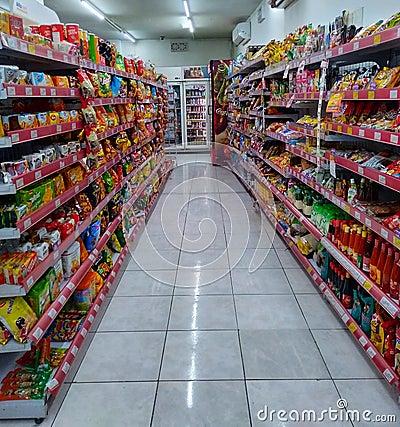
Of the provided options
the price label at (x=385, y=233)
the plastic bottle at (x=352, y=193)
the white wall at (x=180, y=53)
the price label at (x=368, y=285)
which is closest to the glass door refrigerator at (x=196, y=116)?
the white wall at (x=180, y=53)

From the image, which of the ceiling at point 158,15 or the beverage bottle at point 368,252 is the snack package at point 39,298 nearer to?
the beverage bottle at point 368,252

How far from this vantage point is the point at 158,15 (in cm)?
1075

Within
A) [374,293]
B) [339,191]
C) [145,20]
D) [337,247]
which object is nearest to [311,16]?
[339,191]

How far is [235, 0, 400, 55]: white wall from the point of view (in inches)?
132

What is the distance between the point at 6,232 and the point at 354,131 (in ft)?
6.67

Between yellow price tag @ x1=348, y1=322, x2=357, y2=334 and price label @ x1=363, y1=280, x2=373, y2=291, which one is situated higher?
price label @ x1=363, y1=280, x2=373, y2=291

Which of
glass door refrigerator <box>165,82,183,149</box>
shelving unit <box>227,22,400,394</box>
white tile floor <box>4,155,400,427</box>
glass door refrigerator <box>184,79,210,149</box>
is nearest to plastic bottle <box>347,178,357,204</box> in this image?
shelving unit <box>227,22,400,394</box>

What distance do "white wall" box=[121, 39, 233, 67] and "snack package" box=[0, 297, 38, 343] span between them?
13958 mm

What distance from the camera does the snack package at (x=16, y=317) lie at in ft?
6.86

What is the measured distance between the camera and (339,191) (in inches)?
123

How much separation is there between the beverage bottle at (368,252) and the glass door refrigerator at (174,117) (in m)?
11.4

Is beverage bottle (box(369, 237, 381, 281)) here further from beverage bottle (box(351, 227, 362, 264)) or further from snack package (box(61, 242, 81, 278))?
snack package (box(61, 242, 81, 278))

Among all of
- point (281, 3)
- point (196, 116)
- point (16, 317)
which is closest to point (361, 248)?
point (16, 317)

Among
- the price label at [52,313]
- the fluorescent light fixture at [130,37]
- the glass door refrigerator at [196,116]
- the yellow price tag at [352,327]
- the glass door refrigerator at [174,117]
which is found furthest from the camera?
the glass door refrigerator at [196,116]
